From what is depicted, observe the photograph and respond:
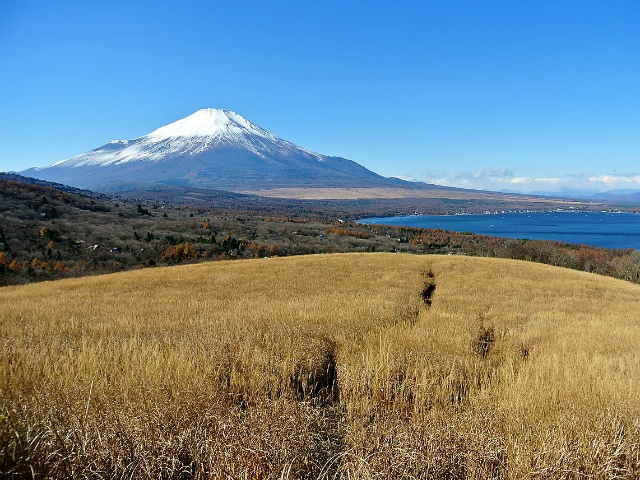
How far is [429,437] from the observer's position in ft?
14.2

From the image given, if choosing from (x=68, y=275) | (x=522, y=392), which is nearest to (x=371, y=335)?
(x=522, y=392)

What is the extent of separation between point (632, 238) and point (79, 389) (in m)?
188

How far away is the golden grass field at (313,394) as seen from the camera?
153 inches

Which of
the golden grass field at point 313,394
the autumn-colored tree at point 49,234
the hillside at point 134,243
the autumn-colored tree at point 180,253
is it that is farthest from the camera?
the autumn-colored tree at point 180,253

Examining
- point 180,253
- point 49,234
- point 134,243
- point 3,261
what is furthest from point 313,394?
point 49,234

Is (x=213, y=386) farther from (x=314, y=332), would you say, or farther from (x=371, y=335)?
(x=371, y=335)

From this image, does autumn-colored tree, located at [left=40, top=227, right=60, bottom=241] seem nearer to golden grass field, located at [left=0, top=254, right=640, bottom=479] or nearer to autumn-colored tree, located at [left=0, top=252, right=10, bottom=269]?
autumn-colored tree, located at [left=0, top=252, right=10, bottom=269]

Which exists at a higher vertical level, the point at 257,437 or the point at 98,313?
the point at 257,437

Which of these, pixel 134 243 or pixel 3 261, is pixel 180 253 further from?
pixel 3 261

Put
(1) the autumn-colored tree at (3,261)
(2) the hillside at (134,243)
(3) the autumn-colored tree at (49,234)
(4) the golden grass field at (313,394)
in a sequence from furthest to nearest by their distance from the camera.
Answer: (3) the autumn-colored tree at (49,234)
(2) the hillside at (134,243)
(1) the autumn-colored tree at (3,261)
(4) the golden grass field at (313,394)

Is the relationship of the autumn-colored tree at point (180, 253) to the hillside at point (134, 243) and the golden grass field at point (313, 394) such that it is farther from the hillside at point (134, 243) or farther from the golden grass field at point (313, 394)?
the golden grass field at point (313, 394)

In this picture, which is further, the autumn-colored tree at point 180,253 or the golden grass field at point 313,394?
the autumn-colored tree at point 180,253

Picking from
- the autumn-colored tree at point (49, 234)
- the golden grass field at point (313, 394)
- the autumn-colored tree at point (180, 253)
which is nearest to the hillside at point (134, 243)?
the autumn-colored tree at point (180, 253)

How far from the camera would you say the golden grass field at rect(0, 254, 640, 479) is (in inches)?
153
